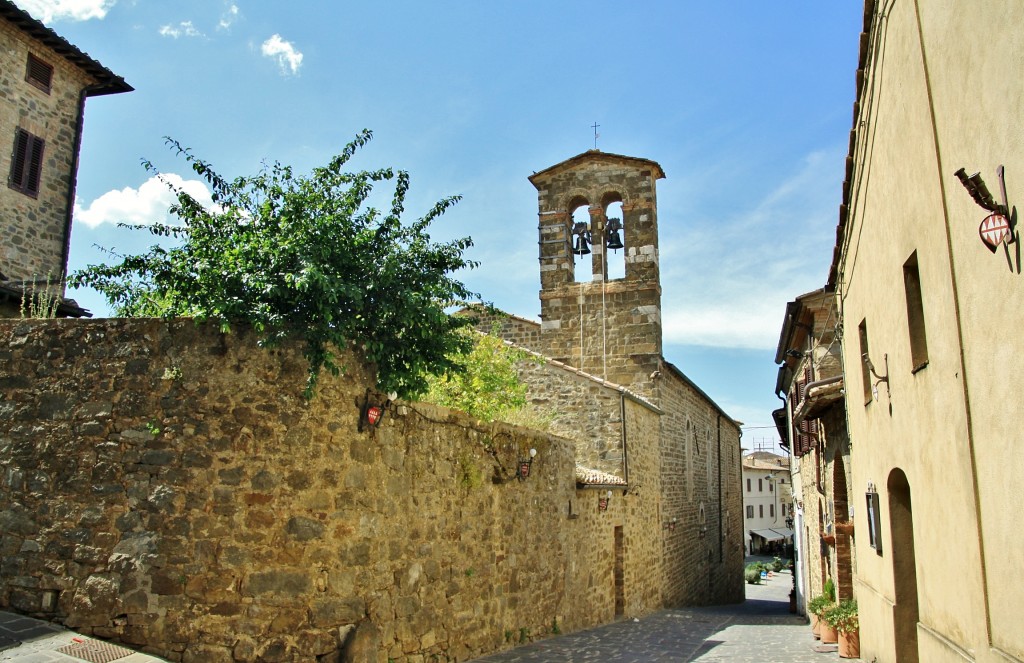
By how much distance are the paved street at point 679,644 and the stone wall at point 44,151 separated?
1132cm

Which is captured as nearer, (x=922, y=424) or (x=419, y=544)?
(x=922, y=424)

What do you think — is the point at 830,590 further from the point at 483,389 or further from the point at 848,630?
the point at 483,389

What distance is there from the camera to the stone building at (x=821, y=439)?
468 inches

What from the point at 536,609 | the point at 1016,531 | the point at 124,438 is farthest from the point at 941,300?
the point at 536,609

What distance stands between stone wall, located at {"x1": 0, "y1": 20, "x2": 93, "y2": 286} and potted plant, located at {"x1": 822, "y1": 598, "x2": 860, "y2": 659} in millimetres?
14535

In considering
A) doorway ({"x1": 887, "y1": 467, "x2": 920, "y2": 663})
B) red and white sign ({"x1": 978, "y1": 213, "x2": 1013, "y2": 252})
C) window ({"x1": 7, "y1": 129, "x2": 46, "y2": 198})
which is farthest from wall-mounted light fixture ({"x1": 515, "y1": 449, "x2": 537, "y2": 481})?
window ({"x1": 7, "y1": 129, "x2": 46, "y2": 198})

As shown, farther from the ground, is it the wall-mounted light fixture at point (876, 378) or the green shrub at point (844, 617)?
the wall-mounted light fixture at point (876, 378)

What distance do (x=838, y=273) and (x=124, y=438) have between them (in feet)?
31.0

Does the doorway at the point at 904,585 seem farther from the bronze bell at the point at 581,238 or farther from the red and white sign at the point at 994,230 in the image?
the bronze bell at the point at 581,238

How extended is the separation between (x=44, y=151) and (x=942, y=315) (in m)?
16.4

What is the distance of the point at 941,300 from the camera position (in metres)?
5.40

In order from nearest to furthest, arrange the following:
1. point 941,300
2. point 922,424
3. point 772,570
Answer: point 941,300 → point 922,424 → point 772,570

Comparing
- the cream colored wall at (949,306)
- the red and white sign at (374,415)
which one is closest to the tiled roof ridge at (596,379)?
the red and white sign at (374,415)

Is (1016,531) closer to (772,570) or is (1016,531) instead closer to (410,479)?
(410,479)
